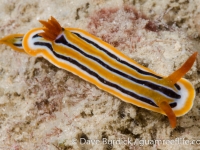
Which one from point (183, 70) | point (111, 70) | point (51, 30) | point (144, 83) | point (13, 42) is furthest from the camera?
point (13, 42)

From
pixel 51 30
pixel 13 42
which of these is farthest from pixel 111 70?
pixel 13 42

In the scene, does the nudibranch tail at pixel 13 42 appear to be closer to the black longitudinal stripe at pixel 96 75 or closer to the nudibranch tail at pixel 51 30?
the black longitudinal stripe at pixel 96 75

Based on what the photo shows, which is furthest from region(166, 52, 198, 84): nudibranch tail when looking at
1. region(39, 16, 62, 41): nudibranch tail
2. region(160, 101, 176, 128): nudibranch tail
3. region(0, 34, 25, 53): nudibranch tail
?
region(0, 34, 25, 53): nudibranch tail

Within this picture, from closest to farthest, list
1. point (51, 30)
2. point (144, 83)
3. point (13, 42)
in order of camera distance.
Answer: point (144, 83) < point (51, 30) < point (13, 42)

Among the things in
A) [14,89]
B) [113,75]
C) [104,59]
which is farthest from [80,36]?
[14,89]

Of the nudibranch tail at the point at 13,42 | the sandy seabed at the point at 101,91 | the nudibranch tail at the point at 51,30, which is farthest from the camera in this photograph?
the nudibranch tail at the point at 13,42

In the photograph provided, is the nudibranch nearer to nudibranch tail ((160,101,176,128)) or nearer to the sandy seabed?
nudibranch tail ((160,101,176,128))

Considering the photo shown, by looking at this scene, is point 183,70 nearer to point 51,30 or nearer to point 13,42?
point 51,30

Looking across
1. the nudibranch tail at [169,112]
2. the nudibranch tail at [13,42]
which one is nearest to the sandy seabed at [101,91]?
the nudibranch tail at [13,42]
